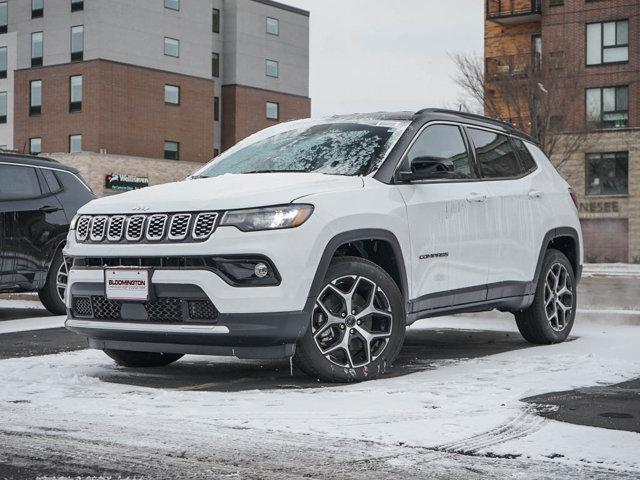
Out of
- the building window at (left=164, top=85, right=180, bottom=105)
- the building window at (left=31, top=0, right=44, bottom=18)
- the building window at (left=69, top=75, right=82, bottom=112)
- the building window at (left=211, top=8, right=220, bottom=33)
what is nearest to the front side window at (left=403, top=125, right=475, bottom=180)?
the building window at (left=69, top=75, right=82, bottom=112)

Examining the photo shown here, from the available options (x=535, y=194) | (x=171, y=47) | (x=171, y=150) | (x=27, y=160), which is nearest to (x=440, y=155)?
(x=535, y=194)

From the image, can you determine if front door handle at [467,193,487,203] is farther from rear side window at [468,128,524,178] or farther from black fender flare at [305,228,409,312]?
black fender flare at [305,228,409,312]

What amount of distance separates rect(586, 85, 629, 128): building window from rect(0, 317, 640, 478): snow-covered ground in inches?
1429

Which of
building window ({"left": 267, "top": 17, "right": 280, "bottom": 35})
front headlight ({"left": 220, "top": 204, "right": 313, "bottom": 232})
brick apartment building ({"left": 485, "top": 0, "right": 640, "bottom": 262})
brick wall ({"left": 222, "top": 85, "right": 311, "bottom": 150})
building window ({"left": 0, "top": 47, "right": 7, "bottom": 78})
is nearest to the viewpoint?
front headlight ({"left": 220, "top": 204, "right": 313, "bottom": 232})

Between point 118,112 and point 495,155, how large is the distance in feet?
143

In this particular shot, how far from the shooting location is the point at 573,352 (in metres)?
8.14

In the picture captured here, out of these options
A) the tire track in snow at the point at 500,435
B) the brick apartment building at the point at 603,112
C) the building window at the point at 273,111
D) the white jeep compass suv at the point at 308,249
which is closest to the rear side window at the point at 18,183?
the white jeep compass suv at the point at 308,249

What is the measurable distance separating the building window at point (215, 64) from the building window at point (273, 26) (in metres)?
3.50

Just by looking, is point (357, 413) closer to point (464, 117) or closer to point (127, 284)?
point (127, 284)

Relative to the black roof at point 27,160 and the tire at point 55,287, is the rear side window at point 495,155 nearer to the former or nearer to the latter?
the black roof at point 27,160

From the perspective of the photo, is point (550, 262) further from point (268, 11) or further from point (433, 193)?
point (268, 11)

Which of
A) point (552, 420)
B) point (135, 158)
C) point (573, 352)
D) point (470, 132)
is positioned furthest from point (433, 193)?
point (135, 158)

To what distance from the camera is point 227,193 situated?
20.6ft

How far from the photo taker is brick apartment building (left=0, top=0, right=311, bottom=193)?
1967 inches
